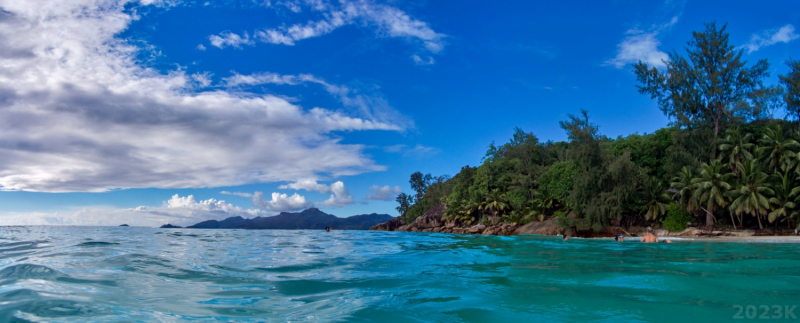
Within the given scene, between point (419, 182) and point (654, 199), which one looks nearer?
point (654, 199)

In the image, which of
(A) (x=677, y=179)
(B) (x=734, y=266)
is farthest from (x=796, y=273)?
(A) (x=677, y=179)

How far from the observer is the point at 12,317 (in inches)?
194

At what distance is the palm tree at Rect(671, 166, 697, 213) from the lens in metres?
38.6

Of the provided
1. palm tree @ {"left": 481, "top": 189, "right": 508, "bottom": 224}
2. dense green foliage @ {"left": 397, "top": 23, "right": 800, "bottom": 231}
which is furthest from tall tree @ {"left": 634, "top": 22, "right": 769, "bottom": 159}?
palm tree @ {"left": 481, "top": 189, "right": 508, "bottom": 224}

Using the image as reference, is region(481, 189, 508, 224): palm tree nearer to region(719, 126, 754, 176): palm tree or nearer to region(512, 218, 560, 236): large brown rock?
region(512, 218, 560, 236): large brown rock

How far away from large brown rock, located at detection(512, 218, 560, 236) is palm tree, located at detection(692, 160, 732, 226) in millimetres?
13528

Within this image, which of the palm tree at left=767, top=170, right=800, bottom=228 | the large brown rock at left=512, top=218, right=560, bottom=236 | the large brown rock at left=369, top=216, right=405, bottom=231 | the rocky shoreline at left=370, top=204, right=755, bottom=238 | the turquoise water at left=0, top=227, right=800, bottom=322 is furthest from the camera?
the large brown rock at left=369, top=216, right=405, bottom=231

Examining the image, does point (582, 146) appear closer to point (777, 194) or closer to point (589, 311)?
point (777, 194)

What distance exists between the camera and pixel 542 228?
4809 centimetres

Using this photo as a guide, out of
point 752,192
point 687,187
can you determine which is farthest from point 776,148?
point 687,187

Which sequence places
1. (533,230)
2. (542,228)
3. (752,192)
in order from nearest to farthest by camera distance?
(752,192) → (542,228) → (533,230)

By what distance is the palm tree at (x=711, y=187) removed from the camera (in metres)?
36.2

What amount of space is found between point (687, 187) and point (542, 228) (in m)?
14.8

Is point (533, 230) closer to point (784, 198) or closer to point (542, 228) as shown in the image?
point (542, 228)
